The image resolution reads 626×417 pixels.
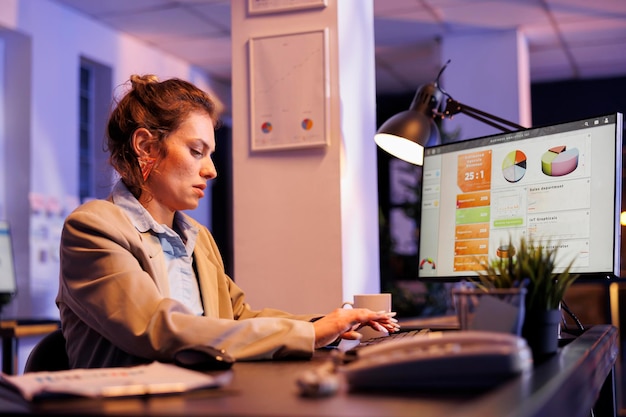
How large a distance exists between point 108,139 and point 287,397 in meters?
1.16

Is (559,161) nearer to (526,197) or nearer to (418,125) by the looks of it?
(526,197)

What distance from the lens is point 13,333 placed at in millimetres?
3717

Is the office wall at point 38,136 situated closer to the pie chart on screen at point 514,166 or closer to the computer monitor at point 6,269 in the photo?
the computer monitor at point 6,269

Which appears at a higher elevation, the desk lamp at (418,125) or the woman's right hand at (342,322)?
the desk lamp at (418,125)

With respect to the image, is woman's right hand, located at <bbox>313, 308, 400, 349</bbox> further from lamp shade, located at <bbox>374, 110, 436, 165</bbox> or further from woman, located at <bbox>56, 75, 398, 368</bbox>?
lamp shade, located at <bbox>374, 110, 436, 165</bbox>

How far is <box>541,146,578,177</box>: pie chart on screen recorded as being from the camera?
69.1 inches

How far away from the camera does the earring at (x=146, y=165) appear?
1769 mm

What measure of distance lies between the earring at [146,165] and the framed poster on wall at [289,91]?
3.62ft

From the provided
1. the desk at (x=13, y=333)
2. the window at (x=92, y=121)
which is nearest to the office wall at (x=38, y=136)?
the window at (x=92, y=121)

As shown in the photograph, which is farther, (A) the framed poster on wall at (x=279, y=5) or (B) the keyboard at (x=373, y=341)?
(A) the framed poster on wall at (x=279, y=5)

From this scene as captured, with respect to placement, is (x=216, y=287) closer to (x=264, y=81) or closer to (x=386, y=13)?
(x=264, y=81)

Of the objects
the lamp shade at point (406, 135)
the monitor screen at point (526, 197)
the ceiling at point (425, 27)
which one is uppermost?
the ceiling at point (425, 27)

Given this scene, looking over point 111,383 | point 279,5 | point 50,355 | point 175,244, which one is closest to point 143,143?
point 175,244

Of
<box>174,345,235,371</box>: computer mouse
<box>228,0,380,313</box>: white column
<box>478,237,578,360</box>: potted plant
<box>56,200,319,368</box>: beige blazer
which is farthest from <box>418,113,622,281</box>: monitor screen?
<box>228,0,380,313</box>: white column
